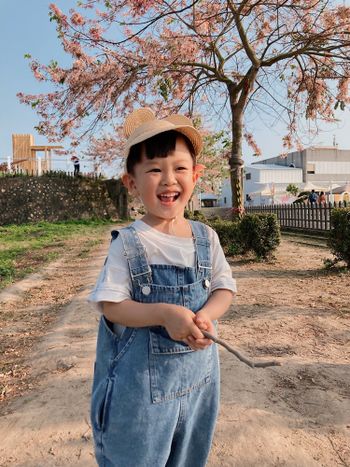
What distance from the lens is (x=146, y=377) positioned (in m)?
1.15

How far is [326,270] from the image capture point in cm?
677

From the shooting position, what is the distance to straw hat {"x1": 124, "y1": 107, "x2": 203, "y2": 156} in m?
1.22

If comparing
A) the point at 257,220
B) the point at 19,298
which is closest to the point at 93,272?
the point at 19,298

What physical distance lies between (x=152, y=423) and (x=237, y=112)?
8.82 metres

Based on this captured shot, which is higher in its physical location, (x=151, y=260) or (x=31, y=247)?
(x=151, y=260)

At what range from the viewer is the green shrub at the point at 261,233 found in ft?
25.0

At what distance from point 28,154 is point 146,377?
21794mm

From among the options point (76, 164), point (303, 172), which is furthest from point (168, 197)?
point (303, 172)

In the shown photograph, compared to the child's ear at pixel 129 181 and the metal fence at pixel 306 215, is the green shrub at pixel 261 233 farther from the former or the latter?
the child's ear at pixel 129 181

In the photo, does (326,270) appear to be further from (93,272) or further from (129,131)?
(129,131)

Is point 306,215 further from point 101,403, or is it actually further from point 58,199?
point 101,403

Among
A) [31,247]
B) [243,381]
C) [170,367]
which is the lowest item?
[243,381]

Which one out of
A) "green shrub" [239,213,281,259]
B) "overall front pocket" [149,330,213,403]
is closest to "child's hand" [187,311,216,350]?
"overall front pocket" [149,330,213,403]

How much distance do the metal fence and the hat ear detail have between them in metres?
11.7
